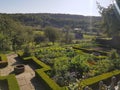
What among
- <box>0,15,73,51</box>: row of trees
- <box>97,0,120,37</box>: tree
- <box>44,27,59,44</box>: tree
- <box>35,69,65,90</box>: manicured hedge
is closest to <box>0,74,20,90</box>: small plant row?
<box>35,69,65,90</box>: manicured hedge

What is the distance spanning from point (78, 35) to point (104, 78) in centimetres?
5205

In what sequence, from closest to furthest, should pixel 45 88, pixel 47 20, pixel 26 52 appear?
pixel 45 88 < pixel 26 52 < pixel 47 20

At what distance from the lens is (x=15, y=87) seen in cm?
830

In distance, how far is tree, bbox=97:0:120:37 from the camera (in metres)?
25.0

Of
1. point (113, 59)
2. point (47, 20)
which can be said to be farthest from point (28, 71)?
point (47, 20)

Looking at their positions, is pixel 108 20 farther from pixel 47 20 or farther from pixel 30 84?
pixel 47 20

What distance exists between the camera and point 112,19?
83.5 feet

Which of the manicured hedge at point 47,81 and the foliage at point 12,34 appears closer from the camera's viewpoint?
the manicured hedge at point 47,81

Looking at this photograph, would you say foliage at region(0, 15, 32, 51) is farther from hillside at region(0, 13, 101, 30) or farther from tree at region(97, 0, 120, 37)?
hillside at region(0, 13, 101, 30)

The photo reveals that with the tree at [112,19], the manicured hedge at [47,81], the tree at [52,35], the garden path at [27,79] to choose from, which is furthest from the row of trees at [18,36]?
the manicured hedge at [47,81]

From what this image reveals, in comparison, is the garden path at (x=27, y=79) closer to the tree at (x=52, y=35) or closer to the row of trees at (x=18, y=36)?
the row of trees at (x=18, y=36)

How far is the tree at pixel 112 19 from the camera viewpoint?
A: 25.0 meters

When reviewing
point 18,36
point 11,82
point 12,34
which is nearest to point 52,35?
point 18,36

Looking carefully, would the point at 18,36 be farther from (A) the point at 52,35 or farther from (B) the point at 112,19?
(B) the point at 112,19
